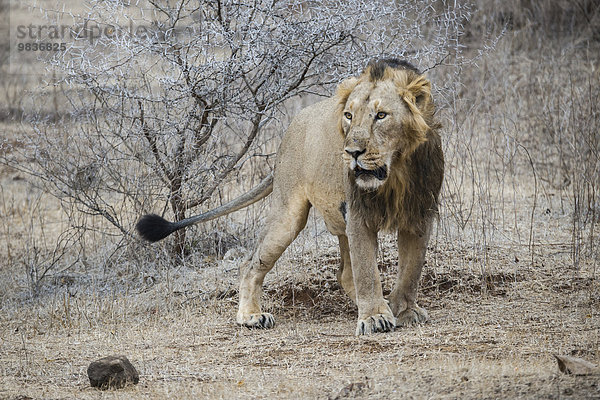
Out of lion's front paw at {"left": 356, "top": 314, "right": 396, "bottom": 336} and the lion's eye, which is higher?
the lion's eye

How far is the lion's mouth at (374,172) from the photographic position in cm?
470

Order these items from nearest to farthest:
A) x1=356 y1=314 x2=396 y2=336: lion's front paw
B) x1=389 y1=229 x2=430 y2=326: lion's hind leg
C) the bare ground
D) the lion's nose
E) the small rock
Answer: the bare ground, the small rock, the lion's nose, x1=356 y1=314 x2=396 y2=336: lion's front paw, x1=389 y1=229 x2=430 y2=326: lion's hind leg

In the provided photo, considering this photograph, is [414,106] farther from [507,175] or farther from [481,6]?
[481,6]

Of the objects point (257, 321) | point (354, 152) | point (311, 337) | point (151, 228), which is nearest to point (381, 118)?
point (354, 152)

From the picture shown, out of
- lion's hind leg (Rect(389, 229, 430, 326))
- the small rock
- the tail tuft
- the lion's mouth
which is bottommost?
the small rock

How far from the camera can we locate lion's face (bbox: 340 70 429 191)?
468 cm

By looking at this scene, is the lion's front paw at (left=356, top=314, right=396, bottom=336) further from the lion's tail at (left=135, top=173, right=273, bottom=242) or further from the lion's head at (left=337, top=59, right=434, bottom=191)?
the lion's tail at (left=135, top=173, right=273, bottom=242)

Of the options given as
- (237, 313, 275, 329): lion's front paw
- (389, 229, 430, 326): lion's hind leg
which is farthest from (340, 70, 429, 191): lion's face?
(237, 313, 275, 329): lion's front paw

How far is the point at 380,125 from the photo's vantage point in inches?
188

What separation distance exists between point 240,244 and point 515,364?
13.4 ft

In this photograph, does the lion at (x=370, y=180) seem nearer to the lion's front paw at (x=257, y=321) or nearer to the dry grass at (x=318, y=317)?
the lion's front paw at (x=257, y=321)

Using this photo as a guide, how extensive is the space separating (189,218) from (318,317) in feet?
4.14

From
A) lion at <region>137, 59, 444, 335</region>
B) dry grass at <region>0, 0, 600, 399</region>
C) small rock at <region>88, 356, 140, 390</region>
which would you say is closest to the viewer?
dry grass at <region>0, 0, 600, 399</region>

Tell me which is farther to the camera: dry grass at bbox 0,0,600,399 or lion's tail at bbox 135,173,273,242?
lion's tail at bbox 135,173,273,242
